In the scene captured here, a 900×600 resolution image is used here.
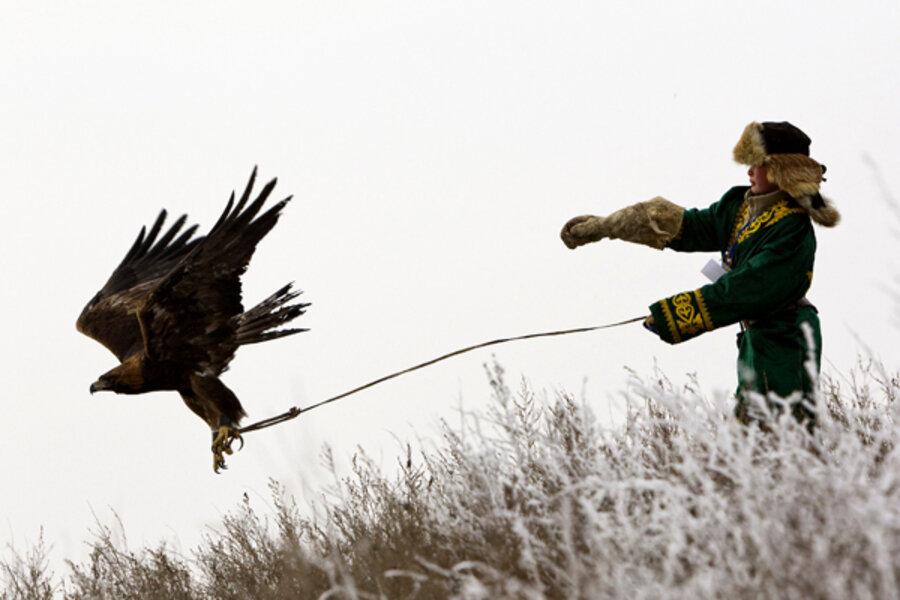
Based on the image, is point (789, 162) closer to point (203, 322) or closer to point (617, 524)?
point (617, 524)

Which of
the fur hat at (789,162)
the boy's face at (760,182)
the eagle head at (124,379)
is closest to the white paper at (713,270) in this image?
the boy's face at (760,182)

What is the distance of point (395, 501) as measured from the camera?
14.7 ft

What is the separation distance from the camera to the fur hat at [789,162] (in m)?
3.84

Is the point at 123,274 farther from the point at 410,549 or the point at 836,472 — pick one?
the point at 836,472

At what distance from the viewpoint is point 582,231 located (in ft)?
15.0

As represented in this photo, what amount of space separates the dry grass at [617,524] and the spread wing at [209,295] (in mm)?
1163

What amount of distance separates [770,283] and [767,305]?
88 millimetres


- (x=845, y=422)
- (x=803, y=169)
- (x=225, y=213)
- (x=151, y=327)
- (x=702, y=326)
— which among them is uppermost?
(x=225, y=213)

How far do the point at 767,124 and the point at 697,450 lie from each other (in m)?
1.40

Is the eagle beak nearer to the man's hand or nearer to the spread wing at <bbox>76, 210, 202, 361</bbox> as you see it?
the spread wing at <bbox>76, 210, 202, 361</bbox>

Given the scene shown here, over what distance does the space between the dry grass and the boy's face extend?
1.00 metres

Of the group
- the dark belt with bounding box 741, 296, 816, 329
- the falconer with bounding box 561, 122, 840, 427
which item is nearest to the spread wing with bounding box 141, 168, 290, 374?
the falconer with bounding box 561, 122, 840, 427

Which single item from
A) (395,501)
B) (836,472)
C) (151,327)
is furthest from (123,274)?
(836,472)

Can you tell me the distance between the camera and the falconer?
3750 mm
